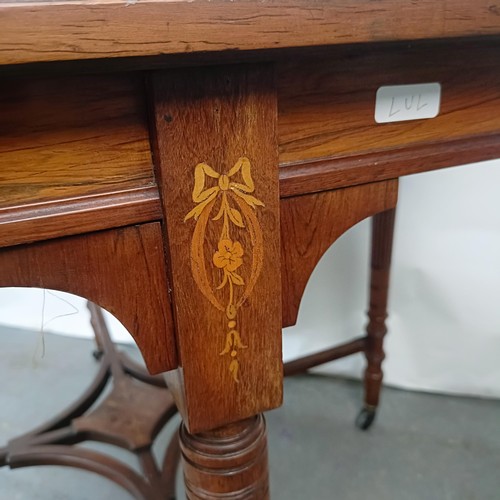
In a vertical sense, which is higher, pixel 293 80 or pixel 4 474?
pixel 293 80

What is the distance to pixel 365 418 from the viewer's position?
1.10 m

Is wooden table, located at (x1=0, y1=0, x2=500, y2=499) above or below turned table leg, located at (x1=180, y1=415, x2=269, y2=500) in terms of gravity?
above

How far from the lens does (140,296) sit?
1.38ft

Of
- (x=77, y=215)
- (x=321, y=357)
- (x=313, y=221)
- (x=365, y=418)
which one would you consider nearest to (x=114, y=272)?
(x=77, y=215)

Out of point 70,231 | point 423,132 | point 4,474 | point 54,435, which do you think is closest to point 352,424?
point 54,435

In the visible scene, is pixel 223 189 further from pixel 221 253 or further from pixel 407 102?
pixel 407 102

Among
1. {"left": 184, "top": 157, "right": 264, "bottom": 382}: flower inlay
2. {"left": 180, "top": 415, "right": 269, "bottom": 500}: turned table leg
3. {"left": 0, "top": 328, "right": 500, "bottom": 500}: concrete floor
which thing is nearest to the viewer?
{"left": 184, "top": 157, "right": 264, "bottom": 382}: flower inlay

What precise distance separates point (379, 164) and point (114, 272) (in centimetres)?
24

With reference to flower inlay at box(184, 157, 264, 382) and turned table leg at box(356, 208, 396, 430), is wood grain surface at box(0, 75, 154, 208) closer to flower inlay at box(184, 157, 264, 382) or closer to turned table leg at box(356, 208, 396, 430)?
flower inlay at box(184, 157, 264, 382)

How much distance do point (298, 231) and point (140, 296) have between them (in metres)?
0.14

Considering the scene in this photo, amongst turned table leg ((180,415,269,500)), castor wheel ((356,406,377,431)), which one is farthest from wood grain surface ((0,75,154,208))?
castor wheel ((356,406,377,431))

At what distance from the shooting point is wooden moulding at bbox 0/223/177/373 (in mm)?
386

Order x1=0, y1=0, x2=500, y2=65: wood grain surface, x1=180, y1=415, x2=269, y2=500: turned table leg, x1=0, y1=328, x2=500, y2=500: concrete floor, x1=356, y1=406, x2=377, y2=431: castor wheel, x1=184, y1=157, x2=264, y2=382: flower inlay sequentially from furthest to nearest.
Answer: x1=356, y1=406, x2=377, y2=431: castor wheel < x1=0, y1=328, x2=500, y2=500: concrete floor < x1=180, y1=415, x2=269, y2=500: turned table leg < x1=184, y1=157, x2=264, y2=382: flower inlay < x1=0, y1=0, x2=500, y2=65: wood grain surface

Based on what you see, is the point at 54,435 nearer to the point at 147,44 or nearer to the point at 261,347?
the point at 261,347
